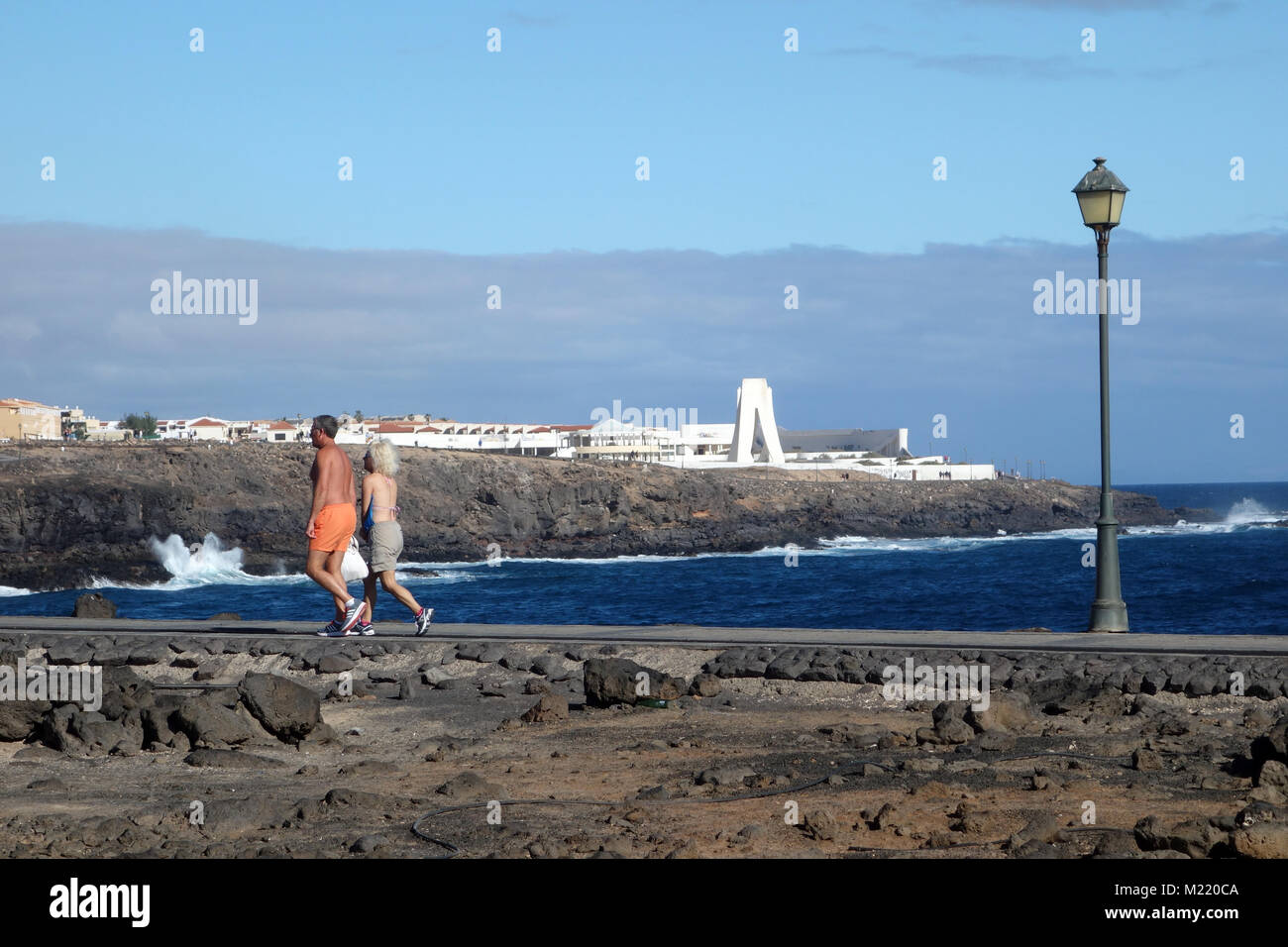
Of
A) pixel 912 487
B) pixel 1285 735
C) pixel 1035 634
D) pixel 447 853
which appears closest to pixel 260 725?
pixel 447 853

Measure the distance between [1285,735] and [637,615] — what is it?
101ft

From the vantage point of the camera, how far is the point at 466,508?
275ft

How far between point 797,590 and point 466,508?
134 feet

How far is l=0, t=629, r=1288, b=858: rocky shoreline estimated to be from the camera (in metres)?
6.33

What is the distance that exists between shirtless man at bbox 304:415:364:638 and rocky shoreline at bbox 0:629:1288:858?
101 centimetres

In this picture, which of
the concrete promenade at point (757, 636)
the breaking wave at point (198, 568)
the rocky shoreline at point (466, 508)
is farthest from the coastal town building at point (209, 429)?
the concrete promenade at point (757, 636)

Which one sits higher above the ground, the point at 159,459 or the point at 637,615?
the point at 159,459

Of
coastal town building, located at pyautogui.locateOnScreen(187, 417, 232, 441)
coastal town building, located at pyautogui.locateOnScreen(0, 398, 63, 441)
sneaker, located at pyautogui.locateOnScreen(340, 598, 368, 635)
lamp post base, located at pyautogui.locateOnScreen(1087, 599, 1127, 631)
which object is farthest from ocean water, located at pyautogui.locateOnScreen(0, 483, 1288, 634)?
coastal town building, located at pyautogui.locateOnScreen(187, 417, 232, 441)

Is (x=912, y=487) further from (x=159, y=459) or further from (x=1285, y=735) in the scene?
(x=1285, y=735)

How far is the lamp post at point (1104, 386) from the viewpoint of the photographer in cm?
1285

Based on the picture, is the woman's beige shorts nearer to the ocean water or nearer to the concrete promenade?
the concrete promenade

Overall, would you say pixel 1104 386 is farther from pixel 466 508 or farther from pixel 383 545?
pixel 466 508
